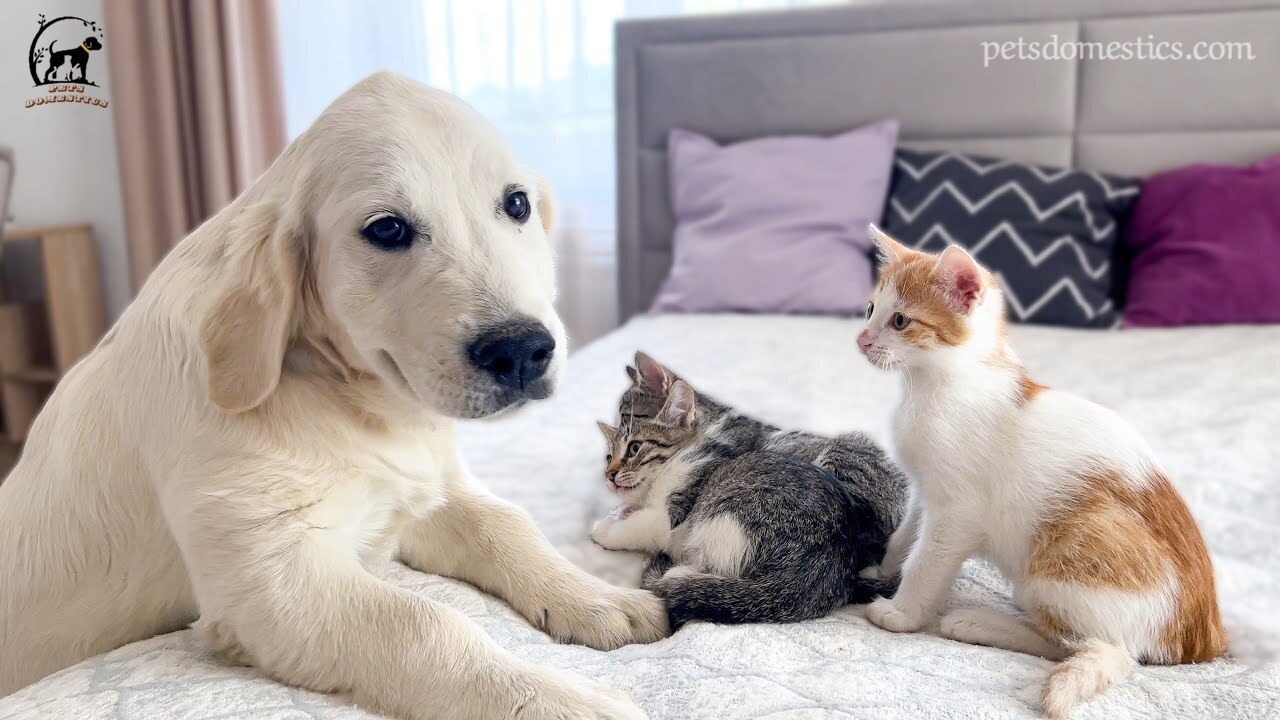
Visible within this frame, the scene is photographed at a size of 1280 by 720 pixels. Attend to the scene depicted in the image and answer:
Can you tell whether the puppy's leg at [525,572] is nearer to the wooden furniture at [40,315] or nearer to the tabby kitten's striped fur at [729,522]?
the tabby kitten's striped fur at [729,522]

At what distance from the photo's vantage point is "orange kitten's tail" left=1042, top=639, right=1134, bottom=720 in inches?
32.4

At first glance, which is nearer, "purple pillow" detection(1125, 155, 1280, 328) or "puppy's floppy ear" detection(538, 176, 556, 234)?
"puppy's floppy ear" detection(538, 176, 556, 234)

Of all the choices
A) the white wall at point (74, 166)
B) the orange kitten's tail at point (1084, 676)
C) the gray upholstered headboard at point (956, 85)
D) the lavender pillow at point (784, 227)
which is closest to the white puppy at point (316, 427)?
the orange kitten's tail at point (1084, 676)

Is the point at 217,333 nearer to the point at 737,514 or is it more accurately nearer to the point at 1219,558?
the point at 737,514

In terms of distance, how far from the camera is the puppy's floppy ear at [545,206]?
4.04ft

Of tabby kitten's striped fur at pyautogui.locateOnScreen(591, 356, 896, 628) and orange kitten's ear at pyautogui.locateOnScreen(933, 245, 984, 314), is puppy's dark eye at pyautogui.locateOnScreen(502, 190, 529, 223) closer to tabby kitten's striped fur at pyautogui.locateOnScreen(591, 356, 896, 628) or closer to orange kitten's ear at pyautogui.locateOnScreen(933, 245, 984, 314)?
tabby kitten's striped fur at pyautogui.locateOnScreen(591, 356, 896, 628)

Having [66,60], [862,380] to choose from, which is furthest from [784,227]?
[66,60]

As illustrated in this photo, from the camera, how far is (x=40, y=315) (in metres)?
3.65

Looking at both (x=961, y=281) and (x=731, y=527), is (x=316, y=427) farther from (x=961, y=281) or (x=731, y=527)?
(x=961, y=281)

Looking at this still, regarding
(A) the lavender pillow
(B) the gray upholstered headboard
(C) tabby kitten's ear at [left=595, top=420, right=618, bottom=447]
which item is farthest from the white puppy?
(B) the gray upholstered headboard

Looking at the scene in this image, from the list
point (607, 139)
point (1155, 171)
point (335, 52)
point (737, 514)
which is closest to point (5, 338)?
point (335, 52)

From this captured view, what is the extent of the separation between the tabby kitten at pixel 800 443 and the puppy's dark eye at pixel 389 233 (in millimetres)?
450

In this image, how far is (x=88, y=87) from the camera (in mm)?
3576

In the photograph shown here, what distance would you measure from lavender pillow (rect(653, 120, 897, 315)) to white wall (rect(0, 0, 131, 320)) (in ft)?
7.83
